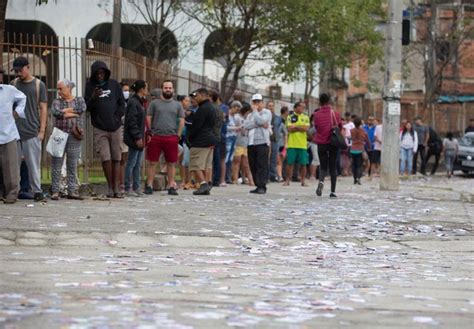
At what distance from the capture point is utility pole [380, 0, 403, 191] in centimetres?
2423

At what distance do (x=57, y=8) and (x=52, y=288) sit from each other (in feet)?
109

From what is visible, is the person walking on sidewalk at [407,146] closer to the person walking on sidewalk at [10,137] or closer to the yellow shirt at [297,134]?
the yellow shirt at [297,134]

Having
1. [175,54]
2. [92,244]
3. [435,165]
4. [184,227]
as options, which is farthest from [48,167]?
[435,165]

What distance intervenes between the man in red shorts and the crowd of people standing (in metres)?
0.02

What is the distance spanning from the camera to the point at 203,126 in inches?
813

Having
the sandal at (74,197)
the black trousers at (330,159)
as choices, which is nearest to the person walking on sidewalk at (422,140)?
the black trousers at (330,159)

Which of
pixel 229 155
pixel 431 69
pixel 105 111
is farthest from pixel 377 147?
pixel 105 111

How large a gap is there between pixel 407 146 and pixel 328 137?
1516 cm

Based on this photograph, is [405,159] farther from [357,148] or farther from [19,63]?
[19,63]

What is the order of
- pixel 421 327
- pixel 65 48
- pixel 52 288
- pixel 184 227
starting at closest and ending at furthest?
pixel 421 327 < pixel 52 288 < pixel 184 227 < pixel 65 48

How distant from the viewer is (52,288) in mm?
8727

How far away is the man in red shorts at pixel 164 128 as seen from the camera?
19.9 metres

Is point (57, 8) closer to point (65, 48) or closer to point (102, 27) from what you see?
point (102, 27)

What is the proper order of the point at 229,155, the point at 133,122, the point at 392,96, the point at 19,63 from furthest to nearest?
the point at 229,155 → the point at 392,96 → the point at 133,122 → the point at 19,63
